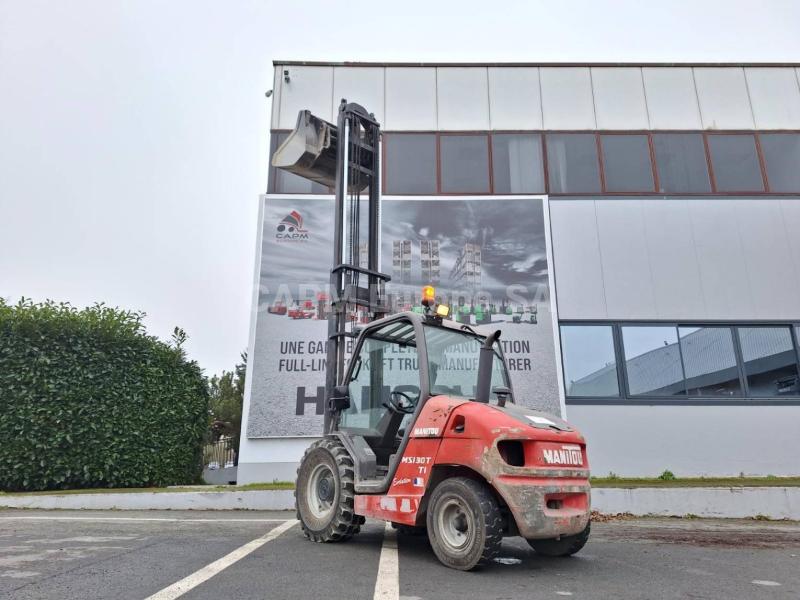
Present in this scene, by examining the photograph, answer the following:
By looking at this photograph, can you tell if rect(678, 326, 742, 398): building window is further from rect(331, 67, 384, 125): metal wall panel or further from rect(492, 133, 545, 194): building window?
rect(331, 67, 384, 125): metal wall panel

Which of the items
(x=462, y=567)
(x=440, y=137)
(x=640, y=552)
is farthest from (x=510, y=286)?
(x=462, y=567)

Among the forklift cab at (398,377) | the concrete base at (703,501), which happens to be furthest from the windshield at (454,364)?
the concrete base at (703,501)

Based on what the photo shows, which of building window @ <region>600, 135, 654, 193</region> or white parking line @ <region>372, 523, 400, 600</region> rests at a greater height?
building window @ <region>600, 135, 654, 193</region>

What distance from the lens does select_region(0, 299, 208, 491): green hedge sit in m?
10.0

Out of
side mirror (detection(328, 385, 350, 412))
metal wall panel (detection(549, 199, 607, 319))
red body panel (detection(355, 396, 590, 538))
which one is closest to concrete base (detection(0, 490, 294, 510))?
side mirror (detection(328, 385, 350, 412))

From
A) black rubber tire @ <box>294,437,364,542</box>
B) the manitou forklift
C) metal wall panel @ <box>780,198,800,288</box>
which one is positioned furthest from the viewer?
metal wall panel @ <box>780,198,800,288</box>

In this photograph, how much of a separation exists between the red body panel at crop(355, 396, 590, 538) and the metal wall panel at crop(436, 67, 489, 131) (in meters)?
11.8

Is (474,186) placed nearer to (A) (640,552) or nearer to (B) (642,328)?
(B) (642,328)

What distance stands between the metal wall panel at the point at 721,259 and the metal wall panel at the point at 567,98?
12.6 ft

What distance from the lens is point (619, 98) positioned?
1488cm

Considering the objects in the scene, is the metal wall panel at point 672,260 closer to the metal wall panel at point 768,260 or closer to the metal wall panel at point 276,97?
the metal wall panel at point 768,260

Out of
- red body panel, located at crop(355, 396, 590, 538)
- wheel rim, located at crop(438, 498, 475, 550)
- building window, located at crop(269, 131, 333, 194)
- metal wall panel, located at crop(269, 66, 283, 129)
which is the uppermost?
metal wall panel, located at crop(269, 66, 283, 129)

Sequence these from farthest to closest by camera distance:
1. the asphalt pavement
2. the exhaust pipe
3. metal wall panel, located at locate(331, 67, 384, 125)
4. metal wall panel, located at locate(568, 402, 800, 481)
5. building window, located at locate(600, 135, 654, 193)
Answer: metal wall panel, located at locate(331, 67, 384, 125), building window, located at locate(600, 135, 654, 193), metal wall panel, located at locate(568, 402, 800, 481), the exhaust pipe, the asphalt pavement

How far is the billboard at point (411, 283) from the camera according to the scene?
12.3 m
